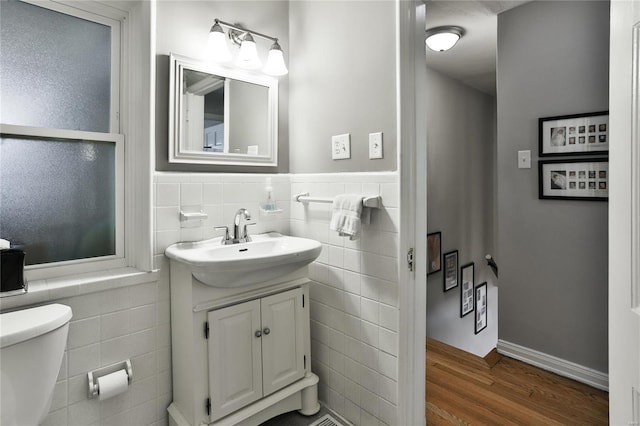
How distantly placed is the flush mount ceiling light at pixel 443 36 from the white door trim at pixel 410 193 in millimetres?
1170

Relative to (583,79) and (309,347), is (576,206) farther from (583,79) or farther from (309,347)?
(309,347)

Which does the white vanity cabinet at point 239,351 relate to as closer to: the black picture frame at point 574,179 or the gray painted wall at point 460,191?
the black picture frame at point 574,179

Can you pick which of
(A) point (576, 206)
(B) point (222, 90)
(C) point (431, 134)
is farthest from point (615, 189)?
(C) point (431, 134)

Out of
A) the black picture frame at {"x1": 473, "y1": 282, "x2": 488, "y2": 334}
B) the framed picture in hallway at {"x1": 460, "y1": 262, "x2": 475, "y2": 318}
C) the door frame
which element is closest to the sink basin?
the door frame

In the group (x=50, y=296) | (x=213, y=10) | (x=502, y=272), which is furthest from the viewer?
(x=502, y=272)

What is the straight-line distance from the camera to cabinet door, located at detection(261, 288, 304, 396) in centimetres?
160

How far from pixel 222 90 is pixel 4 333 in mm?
1321

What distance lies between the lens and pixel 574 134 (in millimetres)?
2062

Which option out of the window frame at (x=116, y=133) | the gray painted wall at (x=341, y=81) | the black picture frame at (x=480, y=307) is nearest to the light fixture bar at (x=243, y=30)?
the gray painted wall at (x=341, y=81)

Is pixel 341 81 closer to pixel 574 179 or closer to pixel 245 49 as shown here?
pixel 245 49

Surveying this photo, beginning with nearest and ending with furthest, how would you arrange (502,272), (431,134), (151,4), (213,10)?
(151,4) < (213,10) < (502,272) < (431,134)

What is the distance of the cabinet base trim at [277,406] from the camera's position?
1.51m

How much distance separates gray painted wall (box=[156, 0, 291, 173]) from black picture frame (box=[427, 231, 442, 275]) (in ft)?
6.01

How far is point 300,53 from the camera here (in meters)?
1.95
